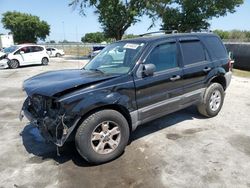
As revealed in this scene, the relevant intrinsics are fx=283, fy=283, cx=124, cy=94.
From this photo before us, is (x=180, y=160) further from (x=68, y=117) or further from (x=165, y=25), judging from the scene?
(x=165, y=25)

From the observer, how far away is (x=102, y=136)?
423 cm

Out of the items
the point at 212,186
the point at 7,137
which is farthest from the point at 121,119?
the point at 7,137

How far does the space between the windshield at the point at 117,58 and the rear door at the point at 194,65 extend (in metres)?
1.06

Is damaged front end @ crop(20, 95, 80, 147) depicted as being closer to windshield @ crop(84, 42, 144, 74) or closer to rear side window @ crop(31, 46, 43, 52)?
windshield @ crop(84, 42, 144, 74)

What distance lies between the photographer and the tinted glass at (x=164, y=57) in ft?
16.0

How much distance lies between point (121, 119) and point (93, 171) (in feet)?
2.85

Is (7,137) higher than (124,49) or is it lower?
lower

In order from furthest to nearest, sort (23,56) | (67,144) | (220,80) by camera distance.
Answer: (23,56), (220,80), (67,144)

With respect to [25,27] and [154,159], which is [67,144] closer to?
[154,159]

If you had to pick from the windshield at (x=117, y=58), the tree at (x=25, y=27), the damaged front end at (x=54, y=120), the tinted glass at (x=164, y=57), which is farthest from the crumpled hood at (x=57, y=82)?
the tree at (x=25, y=27)

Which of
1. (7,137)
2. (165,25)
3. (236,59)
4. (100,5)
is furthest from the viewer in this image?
(165,25)

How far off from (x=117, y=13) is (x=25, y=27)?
3845 centimetres

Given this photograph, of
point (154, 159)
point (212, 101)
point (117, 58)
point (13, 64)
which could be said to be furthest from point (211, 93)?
point (13, 64)

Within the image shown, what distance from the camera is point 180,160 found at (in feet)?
14.2
